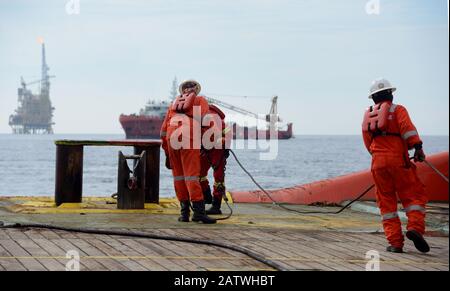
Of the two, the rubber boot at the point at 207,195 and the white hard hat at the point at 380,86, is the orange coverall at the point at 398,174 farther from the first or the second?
the rubber boot at the point at 207,195

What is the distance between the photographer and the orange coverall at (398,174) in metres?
7.07

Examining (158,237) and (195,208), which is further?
(195,208)

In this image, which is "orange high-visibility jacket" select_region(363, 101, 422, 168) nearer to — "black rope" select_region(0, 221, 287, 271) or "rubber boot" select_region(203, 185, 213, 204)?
"black rope" select_region(0, 221, 287, 271)

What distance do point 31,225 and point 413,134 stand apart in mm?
3636

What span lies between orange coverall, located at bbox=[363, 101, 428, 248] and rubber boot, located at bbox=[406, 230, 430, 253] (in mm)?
114

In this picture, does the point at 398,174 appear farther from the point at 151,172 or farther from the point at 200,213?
the point at 151,172

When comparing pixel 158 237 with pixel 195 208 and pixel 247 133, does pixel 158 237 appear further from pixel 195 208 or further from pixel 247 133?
pixel 247 133

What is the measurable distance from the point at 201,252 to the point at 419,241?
186cm

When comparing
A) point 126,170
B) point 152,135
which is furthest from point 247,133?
point 126,170

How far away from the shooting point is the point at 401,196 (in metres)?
7.24

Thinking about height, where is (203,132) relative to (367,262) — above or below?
above

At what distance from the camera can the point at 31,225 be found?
775cm

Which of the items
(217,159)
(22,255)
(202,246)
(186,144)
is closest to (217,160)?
(217,159)
